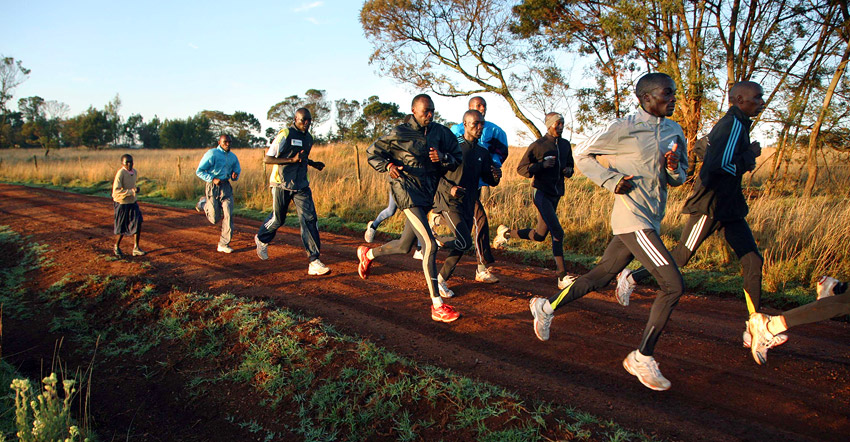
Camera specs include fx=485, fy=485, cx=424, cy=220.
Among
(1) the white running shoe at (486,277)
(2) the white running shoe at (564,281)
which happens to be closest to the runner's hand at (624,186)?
(2) the white running shoe at (564,281)

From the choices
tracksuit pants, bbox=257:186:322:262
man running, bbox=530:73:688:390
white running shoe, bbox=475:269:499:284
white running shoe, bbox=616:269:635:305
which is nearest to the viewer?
man running, bbox=530:73:688:390

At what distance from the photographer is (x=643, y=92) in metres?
3.63

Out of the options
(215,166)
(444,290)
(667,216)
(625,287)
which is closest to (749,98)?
(625,287)

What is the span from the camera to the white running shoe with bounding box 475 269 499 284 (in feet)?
20.5

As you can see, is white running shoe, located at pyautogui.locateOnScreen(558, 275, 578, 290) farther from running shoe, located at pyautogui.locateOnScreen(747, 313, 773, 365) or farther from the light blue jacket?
the light blue jacket

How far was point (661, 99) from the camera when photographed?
3.53 m

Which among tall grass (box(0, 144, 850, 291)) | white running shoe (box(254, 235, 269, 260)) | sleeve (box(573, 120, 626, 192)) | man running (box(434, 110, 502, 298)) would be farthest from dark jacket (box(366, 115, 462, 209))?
tall grass (box(0, 144, 850, 291))

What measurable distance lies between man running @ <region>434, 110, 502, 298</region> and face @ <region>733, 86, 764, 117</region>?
8.17ft

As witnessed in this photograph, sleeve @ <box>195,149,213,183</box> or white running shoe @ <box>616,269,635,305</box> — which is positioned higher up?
sleeve @ <box>195,149,213,183</box>

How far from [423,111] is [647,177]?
217cm

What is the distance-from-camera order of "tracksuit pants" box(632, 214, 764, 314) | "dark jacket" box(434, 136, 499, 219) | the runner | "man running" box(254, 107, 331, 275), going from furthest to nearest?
the runner, "man running" box(254, 107, 331, 275), "dark jacket" box(434, 136, 499, 219), "tracksuit pants" box(632, 214, 764, 314)

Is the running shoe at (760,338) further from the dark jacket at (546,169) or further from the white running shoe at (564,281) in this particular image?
the dark jacket at (546,169)

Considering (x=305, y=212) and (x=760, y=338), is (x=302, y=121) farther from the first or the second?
(x=760, y=338)

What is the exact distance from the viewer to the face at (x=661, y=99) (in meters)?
3.52
